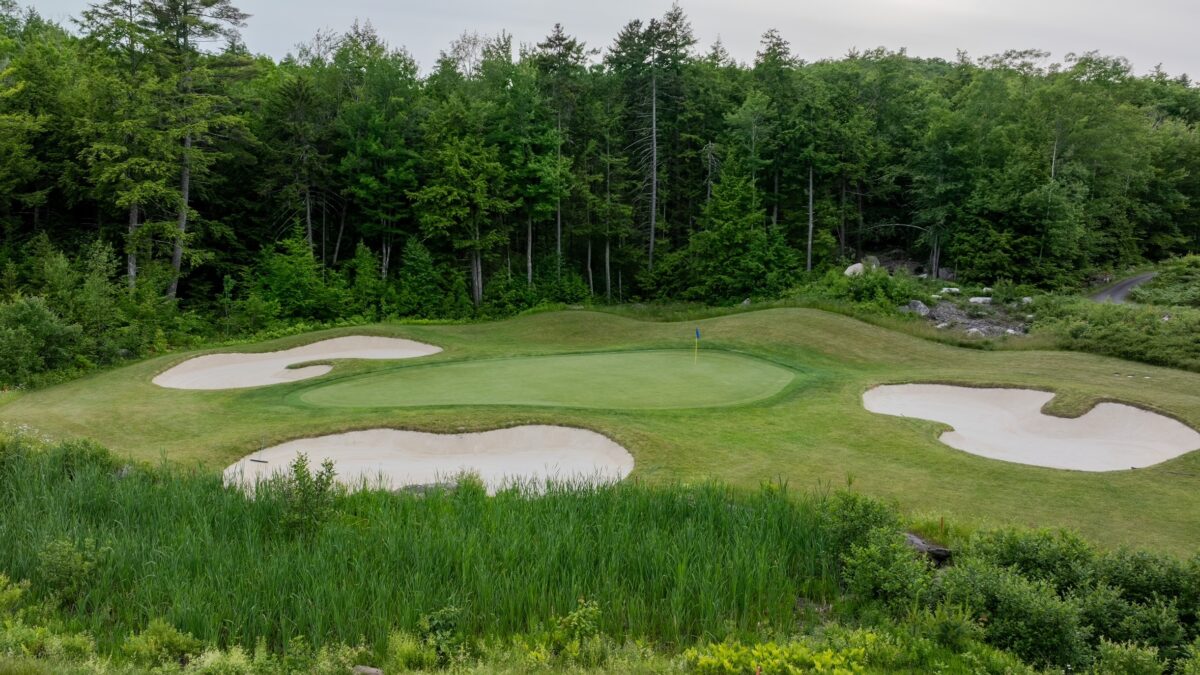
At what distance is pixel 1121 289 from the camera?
2886cm

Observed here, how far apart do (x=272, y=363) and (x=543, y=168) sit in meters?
15.7

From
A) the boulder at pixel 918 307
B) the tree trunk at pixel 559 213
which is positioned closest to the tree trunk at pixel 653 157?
the tree trunk at pixel 559 213

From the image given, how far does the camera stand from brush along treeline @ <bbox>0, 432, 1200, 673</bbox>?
12.2ft

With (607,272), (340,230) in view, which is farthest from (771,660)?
(340,230)

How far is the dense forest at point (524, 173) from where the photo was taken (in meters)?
23.0

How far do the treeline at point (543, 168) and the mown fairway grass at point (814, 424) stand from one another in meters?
11.7

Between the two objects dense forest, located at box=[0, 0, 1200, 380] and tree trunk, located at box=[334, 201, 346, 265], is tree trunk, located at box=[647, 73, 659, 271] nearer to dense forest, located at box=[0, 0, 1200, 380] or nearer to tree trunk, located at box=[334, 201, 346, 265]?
dense forest, located at box=[0, 0, 1200, 380]

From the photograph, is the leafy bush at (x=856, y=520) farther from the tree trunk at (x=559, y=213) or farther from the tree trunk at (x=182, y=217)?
the tree trunk at (x=559, y=213)

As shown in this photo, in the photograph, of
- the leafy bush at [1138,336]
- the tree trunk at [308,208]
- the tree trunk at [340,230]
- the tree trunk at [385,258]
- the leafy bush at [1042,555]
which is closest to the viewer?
the leafy bush at [1042,555]

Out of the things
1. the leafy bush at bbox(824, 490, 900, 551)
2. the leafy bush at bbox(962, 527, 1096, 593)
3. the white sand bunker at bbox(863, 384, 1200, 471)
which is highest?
the leafy bush at bbox(824, 490, 900, 551)

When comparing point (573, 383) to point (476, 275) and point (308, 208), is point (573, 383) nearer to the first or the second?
point (476, 275)

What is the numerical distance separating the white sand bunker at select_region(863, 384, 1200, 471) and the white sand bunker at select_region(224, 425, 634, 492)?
5642 millimetres

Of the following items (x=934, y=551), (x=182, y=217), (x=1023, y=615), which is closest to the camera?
(x=1023, y=615)

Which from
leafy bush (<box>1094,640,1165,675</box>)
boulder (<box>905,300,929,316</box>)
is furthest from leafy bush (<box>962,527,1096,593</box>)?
boulder (<box>905,300,929,316</box>)
